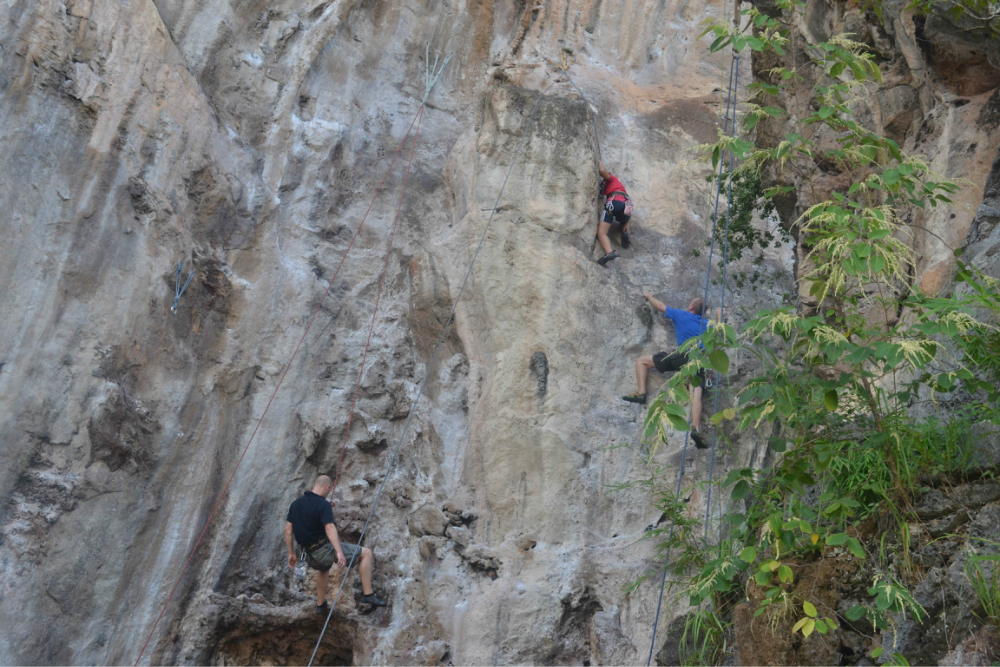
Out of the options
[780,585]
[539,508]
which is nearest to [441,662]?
[539,508]

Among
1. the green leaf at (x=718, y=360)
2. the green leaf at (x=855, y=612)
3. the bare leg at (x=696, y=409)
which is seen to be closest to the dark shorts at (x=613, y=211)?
the bare leg at (x=696, y=409)

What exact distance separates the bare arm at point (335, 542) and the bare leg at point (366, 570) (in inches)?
5.5

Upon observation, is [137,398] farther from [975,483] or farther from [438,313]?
[975,483]

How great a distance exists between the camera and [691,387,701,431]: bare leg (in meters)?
6.69

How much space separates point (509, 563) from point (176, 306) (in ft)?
11.2

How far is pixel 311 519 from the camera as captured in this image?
6.35 m

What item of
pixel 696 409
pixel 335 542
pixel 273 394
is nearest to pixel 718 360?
pixel 696 409

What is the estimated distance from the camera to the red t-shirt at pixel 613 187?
25.6 feet

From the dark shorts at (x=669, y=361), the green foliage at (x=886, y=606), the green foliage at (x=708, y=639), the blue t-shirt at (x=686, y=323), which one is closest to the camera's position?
the green foliage at (x=886, y=606)

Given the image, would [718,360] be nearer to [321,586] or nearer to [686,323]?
[686,323]

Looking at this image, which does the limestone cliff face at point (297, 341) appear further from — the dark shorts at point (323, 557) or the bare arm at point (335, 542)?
the bare arm at point (335, 542)

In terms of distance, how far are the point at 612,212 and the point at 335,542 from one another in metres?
3.83

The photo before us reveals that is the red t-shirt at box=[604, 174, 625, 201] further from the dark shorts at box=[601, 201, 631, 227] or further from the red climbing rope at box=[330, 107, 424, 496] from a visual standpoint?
the red climbing rope at box=[330, 107, 424, 496]

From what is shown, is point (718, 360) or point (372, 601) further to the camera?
point (372, 601)
